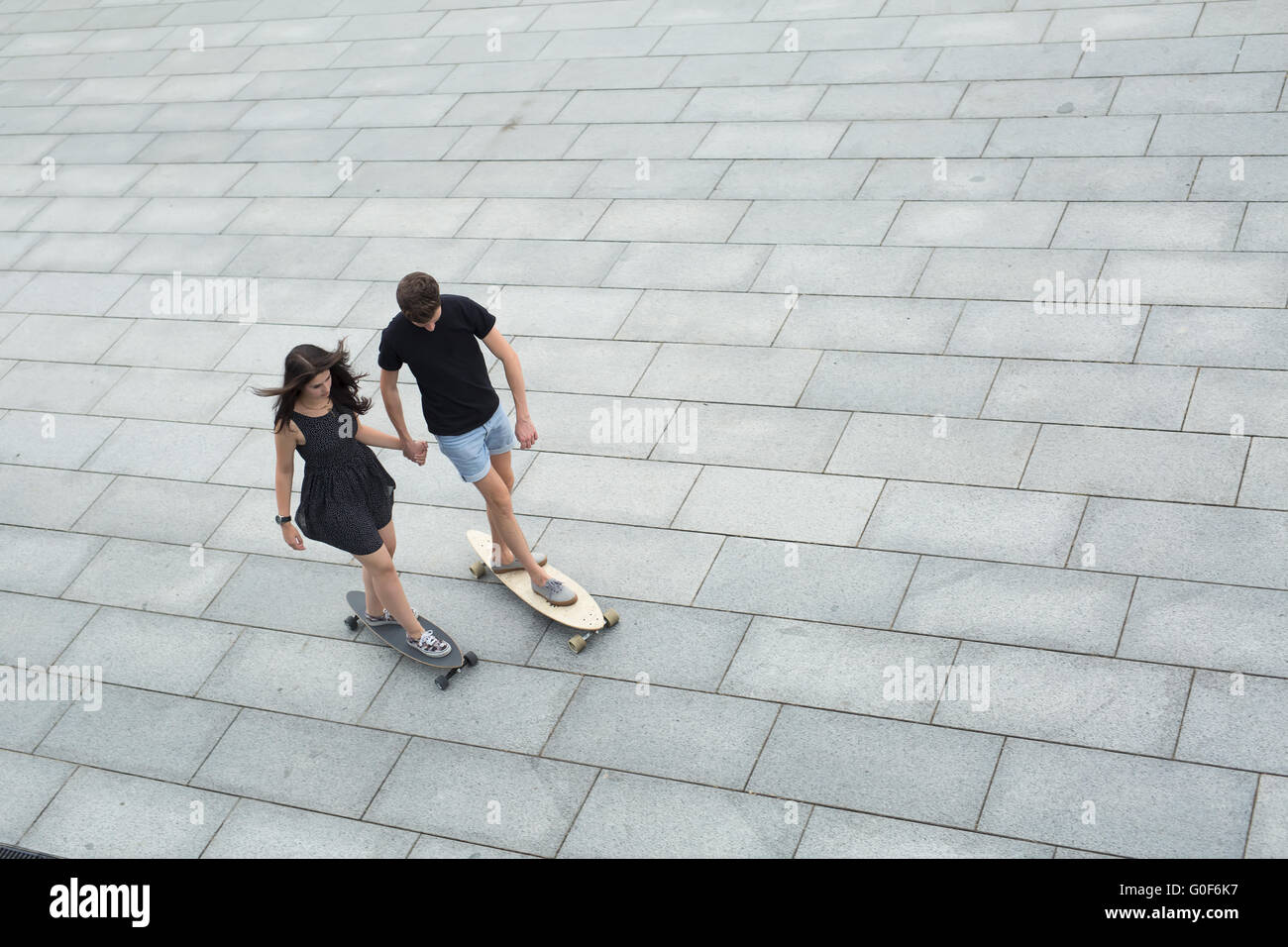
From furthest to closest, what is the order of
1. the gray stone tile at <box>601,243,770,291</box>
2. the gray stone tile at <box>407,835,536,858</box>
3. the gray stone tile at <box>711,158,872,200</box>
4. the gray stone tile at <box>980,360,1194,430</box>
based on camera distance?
1. the gray stone tile at <box>711,158,872,200</box>
2. the gray stone tile at <box>601,243,770,291</box>
3. the gray stone tile at <box>980,360,1194,430</box>
4. the gray stone tile at <box>407,835,536,858</box>

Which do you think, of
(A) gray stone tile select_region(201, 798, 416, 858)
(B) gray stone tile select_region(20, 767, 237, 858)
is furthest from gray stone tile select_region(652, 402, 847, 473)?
(B) gray stone tile select_region(20, 767, 237, 858)

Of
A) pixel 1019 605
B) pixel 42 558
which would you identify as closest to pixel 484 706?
pixel 1019 605

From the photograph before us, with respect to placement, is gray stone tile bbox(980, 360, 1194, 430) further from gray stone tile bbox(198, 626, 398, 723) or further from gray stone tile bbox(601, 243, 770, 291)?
gray stone tile bbox(198, 626, 398, 723)

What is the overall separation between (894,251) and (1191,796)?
5.06 metres

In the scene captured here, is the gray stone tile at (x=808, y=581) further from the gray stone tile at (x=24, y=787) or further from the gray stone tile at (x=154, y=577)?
the gray stone tile at (x=24, y=787)

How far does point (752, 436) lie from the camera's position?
8172 millimetres

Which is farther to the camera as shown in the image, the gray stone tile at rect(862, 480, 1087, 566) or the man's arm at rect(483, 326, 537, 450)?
the gray stone tile at rect(862, 480, 1087, 566)

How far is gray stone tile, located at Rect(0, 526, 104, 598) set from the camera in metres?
8.29

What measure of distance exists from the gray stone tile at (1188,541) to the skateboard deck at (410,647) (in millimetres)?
3482

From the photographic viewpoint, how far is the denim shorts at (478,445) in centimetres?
664

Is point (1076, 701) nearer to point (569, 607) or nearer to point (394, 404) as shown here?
point (569, 607)

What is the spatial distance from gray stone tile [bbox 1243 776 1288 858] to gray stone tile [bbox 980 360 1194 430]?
259 centimetres

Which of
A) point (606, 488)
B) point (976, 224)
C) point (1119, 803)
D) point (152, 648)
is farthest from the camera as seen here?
point (976, 224)

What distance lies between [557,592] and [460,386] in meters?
1.32
